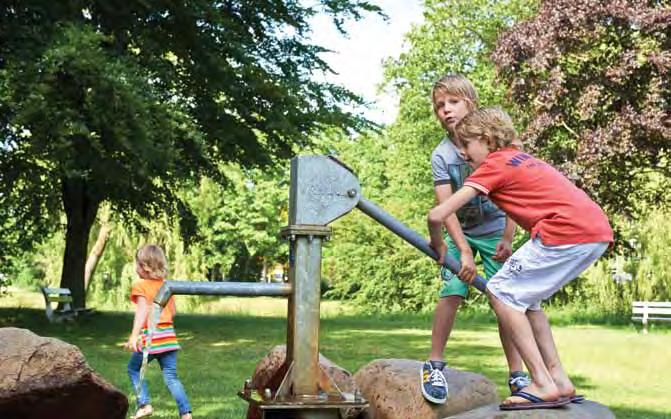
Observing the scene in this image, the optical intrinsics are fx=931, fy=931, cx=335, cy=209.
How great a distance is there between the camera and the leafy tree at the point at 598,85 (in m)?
18.6

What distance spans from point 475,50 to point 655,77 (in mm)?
10408

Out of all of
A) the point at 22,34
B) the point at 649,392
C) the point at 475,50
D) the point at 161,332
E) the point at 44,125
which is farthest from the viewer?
the point at 475,50

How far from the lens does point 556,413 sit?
367 centimetres

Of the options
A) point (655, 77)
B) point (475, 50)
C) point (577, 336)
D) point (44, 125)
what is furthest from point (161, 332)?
point (475, 50)

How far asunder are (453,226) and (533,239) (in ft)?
1.45

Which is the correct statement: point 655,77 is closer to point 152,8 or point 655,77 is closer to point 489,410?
point 152,8

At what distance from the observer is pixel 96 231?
974 inches

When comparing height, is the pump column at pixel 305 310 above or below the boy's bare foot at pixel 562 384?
above

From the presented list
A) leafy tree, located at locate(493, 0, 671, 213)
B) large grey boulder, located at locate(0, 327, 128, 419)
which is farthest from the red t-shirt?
leafy tree, located at locate(493, 0, 671, 213)

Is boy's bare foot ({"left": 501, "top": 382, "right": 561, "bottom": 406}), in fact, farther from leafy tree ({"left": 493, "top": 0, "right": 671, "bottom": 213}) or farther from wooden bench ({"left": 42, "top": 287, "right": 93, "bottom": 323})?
leafy tree ({"left": 493, "top": 0, "right": 671, "bottom": 213})

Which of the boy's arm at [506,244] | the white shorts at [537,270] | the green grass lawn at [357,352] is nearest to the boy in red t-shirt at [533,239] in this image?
the white shorts at [537,270]

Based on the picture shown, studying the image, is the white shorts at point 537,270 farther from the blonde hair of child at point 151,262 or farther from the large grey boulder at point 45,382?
the blonde hair of child at point 151,262

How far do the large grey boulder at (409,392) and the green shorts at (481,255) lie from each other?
0.53 metres

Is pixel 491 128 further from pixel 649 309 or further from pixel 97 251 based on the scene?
pixel 97 251
